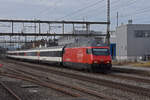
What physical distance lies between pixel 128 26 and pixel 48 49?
22.3 metres

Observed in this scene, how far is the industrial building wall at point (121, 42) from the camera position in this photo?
56.6 m

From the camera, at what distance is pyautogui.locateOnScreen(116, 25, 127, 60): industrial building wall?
56594 millimetres

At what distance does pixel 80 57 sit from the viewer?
84.6ft

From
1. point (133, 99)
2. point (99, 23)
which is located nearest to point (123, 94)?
point (133, 99)

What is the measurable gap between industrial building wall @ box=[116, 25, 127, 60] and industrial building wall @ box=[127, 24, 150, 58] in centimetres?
88

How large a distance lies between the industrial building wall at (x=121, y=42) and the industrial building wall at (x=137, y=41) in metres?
0.88

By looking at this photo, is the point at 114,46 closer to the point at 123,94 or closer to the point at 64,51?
the point at 64,51

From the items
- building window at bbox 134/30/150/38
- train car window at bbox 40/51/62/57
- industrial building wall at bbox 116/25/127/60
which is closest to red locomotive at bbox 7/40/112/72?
train car window at bbox 40/51/62/57

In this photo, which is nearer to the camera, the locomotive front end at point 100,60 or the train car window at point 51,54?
the locomotive front end at point 100,60

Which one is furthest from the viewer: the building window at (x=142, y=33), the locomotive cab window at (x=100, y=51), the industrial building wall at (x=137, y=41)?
the building window at (x=142, y=33)

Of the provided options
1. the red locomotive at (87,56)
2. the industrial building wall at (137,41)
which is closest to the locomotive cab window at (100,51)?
the red locomotive at (87,56)

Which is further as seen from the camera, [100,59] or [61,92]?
[100,59]

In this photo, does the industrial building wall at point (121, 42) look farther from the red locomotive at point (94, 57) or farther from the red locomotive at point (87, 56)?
the red locomotive at point (94, 57)

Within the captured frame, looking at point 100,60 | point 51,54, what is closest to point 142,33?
point 51,54
